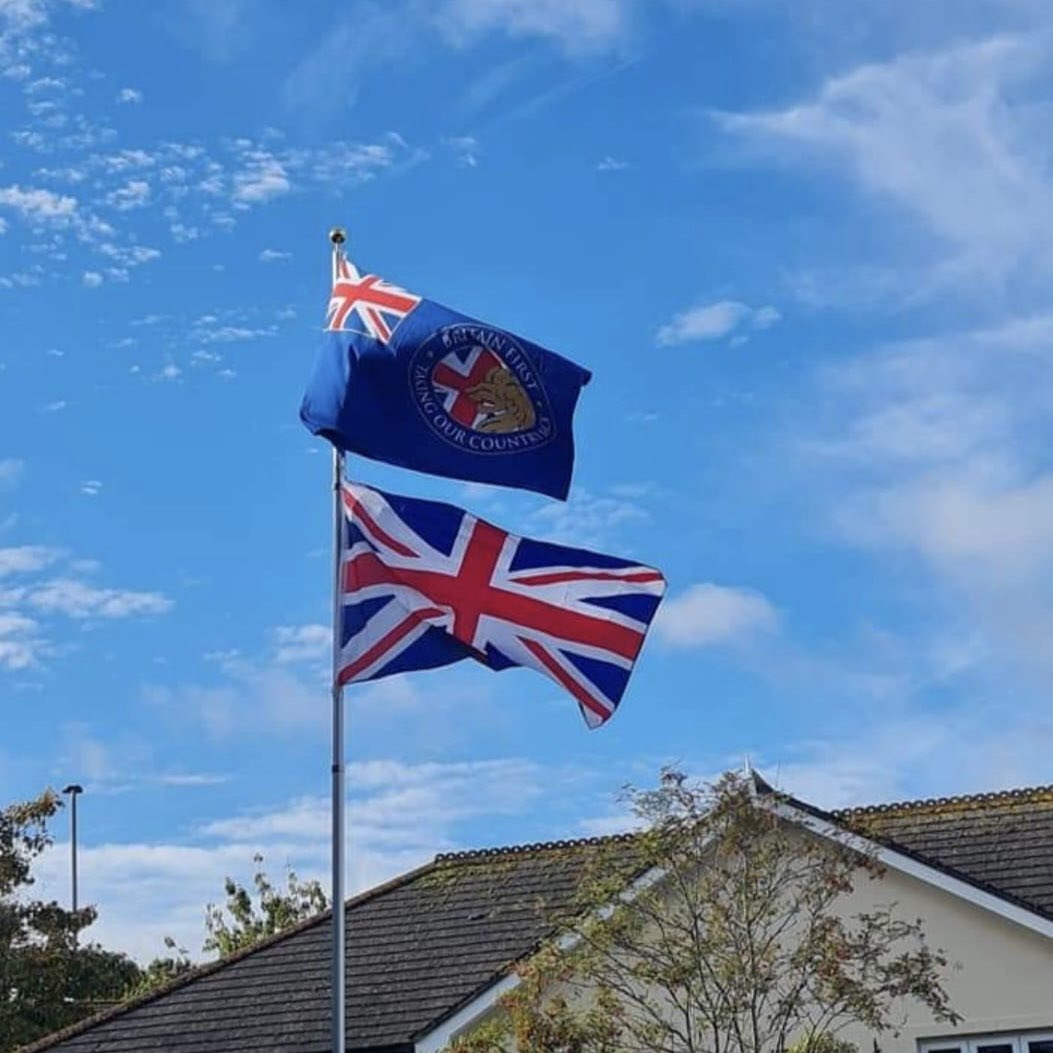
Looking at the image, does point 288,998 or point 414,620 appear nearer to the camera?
point 414,620

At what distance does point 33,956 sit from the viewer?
41.2 metres

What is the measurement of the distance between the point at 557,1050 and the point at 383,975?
7.59 meters

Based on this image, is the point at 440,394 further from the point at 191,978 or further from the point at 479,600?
the point at 191,978

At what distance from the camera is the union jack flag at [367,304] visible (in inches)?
603

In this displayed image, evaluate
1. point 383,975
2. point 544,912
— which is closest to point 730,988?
point 544,912

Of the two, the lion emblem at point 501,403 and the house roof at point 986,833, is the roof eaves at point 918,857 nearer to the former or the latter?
the house roof at point 986,833

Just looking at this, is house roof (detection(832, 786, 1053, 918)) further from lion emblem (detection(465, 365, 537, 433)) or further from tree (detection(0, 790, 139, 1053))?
tree (detection(0, 790, 139, 1053))

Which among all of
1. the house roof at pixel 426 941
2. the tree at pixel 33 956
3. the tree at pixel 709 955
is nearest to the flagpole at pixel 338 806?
the tree at pixel 709 955

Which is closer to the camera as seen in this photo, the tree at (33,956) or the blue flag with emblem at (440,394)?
the blue flag with emblem at (440,394)

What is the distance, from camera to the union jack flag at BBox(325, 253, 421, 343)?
1530cm

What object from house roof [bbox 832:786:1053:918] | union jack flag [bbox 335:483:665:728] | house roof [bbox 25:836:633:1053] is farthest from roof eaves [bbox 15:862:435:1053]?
union jack flag [bbox 335:483:665:728]

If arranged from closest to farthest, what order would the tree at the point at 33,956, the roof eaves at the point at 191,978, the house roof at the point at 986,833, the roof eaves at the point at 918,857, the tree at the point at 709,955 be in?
the tree at the point at 709,955 → the roof eaves at the point at 918,857 → the house roof at the point at 986,833 → the roof eaves at the point at 191,978 → the tree at the point at 33,956

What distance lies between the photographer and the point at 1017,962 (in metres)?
Answer: 22.0

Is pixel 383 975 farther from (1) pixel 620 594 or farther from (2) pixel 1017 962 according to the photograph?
(1) pixel 620 594
